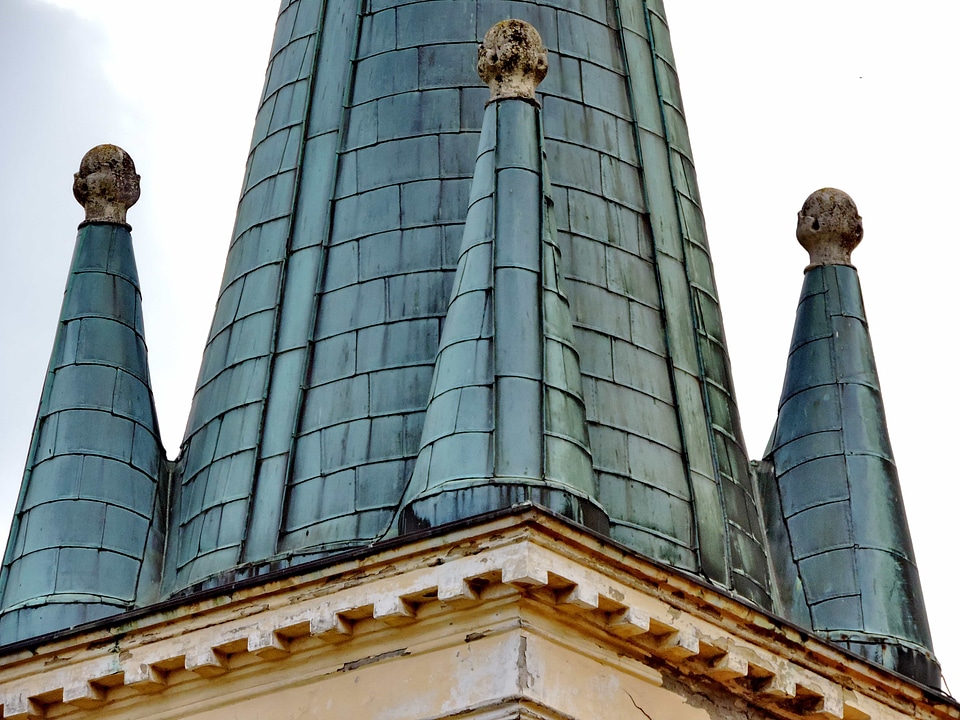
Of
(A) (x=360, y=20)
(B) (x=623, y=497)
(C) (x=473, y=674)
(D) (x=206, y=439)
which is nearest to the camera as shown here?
(C) (x=473, y=674)

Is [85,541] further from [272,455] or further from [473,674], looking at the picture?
[473,674]

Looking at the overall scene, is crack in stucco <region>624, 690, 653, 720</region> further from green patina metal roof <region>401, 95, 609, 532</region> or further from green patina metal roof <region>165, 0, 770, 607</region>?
green patina metal roof <region>165, 0, 770, 607</region>

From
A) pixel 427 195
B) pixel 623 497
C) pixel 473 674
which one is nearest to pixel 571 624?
pixel 473 674

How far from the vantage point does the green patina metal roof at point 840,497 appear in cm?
2295

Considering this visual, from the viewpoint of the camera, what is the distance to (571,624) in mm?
19891

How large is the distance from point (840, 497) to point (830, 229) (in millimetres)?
3148

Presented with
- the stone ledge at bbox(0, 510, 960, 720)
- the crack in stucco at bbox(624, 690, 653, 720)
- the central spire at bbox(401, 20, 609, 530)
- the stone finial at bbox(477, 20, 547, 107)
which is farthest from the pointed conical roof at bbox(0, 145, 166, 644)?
the crack in stucco at bbox(624, 690, 653, 720)

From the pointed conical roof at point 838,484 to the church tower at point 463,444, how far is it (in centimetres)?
3

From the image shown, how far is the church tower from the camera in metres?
20.2

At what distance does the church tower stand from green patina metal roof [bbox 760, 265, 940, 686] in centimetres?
3

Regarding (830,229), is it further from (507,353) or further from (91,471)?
(91,471)

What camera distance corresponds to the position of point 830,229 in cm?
2567

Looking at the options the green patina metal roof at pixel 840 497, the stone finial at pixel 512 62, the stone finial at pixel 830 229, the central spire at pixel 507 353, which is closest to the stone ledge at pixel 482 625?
the central spire at pixel 507 353

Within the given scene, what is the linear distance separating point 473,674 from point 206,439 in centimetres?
535
